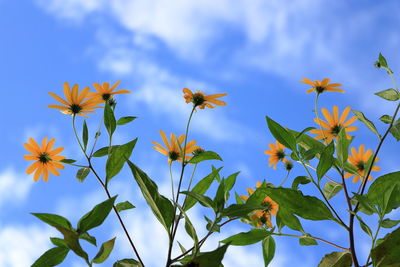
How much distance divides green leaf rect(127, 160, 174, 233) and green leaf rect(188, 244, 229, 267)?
0.21 m

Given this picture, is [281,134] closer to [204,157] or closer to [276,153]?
[204,157]

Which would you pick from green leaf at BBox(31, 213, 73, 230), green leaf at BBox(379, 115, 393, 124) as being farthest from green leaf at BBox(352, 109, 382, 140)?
green leaf at BBox(31, 213, 73, 230)

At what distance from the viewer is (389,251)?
3.54 feet

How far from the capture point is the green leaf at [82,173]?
1429 mm

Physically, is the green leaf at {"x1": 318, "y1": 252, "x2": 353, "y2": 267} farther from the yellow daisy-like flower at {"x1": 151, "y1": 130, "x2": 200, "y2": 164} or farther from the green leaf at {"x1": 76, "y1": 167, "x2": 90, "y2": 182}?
the green leaf at {"x1": 76, "y1": 167, "x2": 90, "y2": 182}

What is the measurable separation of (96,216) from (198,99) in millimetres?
673

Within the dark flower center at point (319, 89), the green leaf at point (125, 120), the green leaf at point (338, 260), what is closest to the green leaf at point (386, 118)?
the dark flower center at point (319, 89)

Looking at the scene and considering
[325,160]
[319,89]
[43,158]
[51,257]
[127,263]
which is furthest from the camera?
[319,89]

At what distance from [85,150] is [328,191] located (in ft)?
2.75

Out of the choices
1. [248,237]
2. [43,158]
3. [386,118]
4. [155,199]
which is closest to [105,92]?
[43,158]

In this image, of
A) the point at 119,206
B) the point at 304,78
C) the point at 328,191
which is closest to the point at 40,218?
the point at 119,206

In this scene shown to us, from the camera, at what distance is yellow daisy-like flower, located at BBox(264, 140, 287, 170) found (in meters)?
2.21

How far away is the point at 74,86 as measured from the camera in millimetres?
1510

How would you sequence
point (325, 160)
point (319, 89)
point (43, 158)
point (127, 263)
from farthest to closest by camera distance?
point (319, 89), point (43, 158), point (325, 160), point (127, 263)
